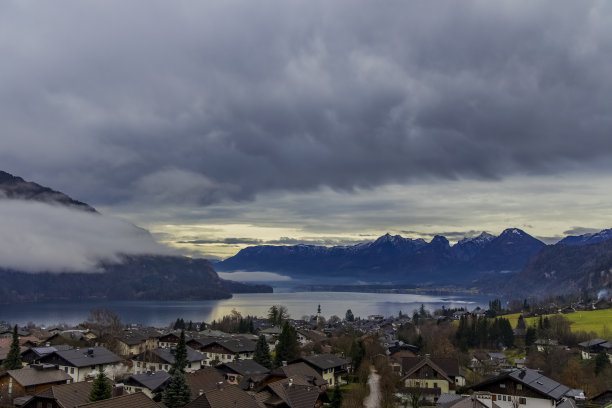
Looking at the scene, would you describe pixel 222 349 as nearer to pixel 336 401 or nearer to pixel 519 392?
pixel 336 401

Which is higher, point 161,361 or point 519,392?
point 519,392

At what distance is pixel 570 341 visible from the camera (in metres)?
76.2

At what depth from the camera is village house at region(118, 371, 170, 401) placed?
138 ft

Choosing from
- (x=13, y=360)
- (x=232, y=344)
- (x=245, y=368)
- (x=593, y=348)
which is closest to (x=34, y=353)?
(x=13, y=360)

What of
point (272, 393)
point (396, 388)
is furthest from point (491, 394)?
point (272, 393)

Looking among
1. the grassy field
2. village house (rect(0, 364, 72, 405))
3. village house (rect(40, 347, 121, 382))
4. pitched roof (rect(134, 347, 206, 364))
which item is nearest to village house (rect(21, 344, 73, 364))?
village house (rect(40, 347, 121, 382))

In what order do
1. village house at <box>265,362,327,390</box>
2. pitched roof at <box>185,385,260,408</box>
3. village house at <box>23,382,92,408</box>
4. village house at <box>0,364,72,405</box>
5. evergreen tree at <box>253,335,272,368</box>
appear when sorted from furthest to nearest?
evergreen tree at <box>253,335,272,368</box> < village house at <box>265,362,327,390</box> < village house at <box>0,364,72,405</box> < village house at <box>23,382,92,408</box> < pitched roof at <box>185,385,260,408</box>

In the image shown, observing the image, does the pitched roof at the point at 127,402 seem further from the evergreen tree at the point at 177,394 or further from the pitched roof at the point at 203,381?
the pitched roof at the point at 203,381

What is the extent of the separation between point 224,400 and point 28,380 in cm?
2020

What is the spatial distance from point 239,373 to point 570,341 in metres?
52.0

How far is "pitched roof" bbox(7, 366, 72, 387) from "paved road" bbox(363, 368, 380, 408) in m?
24.8

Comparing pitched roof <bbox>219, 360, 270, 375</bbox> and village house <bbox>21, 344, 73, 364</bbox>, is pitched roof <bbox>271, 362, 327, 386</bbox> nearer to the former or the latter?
pitched roof <bbox>219, 360, 270, 375</bbox>

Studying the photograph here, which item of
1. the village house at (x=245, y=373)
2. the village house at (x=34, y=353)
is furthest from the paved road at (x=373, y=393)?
the village house at (x=34, y=353)

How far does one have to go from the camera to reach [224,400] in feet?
101
